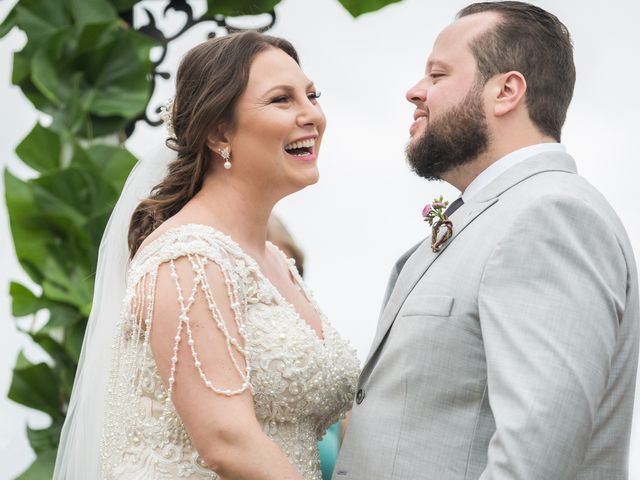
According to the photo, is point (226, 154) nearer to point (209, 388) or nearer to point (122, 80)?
point (209, 388)

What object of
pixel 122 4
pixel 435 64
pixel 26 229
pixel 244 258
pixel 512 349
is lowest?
pixel 26 229

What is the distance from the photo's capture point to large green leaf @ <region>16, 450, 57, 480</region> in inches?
171

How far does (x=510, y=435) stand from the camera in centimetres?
258

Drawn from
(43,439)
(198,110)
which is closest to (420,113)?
(198,110)

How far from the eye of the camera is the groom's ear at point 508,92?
10.7ft

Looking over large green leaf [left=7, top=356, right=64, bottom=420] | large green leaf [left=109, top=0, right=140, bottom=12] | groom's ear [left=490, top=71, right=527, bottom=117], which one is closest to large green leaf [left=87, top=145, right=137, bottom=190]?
large green leaf [left=109, top=0, right=140, bottom=12]

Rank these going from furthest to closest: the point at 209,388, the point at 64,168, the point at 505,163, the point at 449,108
A: the point at 64,168 → the point at 449,108 → the point at 505,163 → the point at 209,388

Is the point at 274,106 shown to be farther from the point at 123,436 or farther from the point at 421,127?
the point at 123,436

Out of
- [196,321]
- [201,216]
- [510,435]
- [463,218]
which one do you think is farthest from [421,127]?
[510,435]

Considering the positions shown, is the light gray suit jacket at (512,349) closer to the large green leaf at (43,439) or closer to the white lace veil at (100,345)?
the white lace veil at (100,345)

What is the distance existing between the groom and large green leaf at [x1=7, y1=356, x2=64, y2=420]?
177 centimetres

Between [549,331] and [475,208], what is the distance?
594mm

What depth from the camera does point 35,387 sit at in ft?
14.4

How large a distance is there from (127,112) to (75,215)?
0.51m
